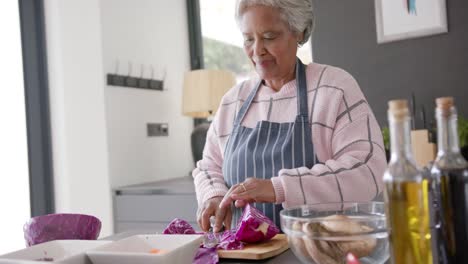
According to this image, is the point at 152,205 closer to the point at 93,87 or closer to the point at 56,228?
the point at 93,87

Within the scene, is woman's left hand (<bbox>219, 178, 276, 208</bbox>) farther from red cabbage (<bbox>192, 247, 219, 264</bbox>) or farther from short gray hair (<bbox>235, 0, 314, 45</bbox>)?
short gray hair (<bbox>235, 0, 314, 45</bbox>)

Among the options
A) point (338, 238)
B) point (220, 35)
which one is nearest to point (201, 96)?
point (220, 35)

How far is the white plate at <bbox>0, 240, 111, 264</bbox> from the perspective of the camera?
28.4 inches

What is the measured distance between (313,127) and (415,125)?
4.60ft

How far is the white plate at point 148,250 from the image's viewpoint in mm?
671

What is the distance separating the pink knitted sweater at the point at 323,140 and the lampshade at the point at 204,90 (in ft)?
4.37

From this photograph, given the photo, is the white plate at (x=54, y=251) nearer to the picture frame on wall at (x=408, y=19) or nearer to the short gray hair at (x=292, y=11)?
the short gray hair at (x=292, y=11)

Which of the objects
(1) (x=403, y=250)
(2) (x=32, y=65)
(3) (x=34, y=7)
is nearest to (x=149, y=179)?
(2) (x=32, y=65)

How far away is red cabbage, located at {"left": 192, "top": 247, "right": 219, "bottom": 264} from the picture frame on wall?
203 centimetres

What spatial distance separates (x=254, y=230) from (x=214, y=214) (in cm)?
31

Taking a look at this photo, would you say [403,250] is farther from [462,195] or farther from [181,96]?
[181,96]

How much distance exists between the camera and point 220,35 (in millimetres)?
3547

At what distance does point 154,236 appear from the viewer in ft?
2.68

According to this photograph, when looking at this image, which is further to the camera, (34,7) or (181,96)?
(181,96)
